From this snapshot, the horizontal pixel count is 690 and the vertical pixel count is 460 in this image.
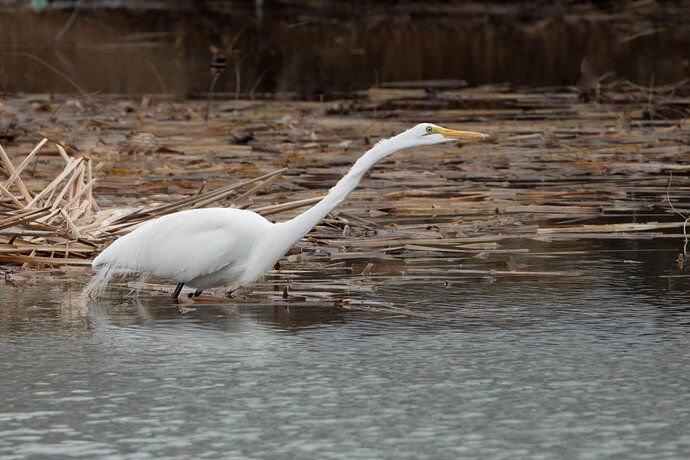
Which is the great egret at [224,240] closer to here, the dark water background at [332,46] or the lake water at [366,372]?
the lake water at [366,372]

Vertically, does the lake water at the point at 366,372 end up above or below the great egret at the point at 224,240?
below

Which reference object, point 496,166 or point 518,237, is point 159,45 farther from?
point 518,237

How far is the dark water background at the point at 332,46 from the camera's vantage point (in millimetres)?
20500

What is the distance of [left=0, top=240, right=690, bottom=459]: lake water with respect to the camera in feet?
16.7

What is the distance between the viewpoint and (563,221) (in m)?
9.52

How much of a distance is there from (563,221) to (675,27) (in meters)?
21.8

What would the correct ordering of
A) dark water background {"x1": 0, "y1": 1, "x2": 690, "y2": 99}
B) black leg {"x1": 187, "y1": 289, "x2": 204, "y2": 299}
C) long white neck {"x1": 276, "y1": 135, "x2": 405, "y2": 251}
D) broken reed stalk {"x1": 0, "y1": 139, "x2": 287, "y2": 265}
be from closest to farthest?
1. long white neck {"x1": 276, "y1": 135, "x2": 405, "y2": 251}
2. black leg {"x1": 187, "y1": 289, "x2": 204, "y2": 299}
3. broken reed stalk {"x1": 0, "y1": 139, "x2": 287, "y2": 265}
4. dark water background {"x1": 0, "y1": 1, "x2": 690, "y2": 99}

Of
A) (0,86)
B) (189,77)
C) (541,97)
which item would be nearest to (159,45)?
(189,77)

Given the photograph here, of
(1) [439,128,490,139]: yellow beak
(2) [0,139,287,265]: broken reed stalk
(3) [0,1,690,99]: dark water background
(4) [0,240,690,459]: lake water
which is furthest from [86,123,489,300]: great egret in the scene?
(3) [0,1,690,99]: dark water background

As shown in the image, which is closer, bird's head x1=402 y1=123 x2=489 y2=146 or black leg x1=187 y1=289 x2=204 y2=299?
bird's head x1=402 y1=123 x2=489 y2=146

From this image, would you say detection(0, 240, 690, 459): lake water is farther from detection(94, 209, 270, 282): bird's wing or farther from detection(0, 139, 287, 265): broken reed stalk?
detection(0, 139, 287, 265): broken reed stalk

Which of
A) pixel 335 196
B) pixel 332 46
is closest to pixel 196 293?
pixel 335 196

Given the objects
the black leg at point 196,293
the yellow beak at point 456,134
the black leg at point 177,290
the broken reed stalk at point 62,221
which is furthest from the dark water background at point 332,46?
the yellow beak at point 456,134

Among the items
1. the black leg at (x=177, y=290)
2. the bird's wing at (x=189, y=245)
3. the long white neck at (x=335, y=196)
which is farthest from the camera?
the black leg at (x=177, y=290)
